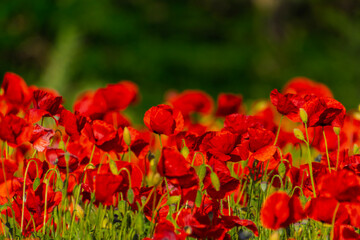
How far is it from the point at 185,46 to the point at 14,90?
26.2 ft

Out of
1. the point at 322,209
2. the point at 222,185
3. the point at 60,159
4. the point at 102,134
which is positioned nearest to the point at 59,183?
the point at 60,159

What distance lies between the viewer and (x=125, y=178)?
1.26 metres

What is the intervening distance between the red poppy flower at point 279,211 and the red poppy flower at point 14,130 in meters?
0.58

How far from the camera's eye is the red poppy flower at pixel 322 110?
1319 mm

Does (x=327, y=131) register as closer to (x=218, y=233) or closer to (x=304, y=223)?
(x=304, y=223)

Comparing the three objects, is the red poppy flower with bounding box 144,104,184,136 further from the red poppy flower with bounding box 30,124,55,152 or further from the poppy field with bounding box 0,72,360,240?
the red poppy flower with bounding box 30,124,55,152

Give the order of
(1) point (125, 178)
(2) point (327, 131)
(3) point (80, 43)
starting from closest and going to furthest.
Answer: (1) point (125, 178) < (2) point (327, 131) < (3) point (80, 43)

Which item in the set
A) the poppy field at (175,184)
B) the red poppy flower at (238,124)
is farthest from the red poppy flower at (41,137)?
the red poppy flower at (238,124)

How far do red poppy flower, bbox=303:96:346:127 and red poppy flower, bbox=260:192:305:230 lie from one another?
0.30m

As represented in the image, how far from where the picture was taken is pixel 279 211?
1.08 m

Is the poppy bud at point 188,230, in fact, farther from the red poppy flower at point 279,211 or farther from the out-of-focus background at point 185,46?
the out-of-focus background at point 185,46

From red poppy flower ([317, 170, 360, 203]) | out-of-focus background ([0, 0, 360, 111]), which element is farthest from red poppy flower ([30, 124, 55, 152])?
out-of-focus background ([0, 0, 360, 111])

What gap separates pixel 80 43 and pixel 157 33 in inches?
63.6

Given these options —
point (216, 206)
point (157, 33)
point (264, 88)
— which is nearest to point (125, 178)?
point (216, 206)
